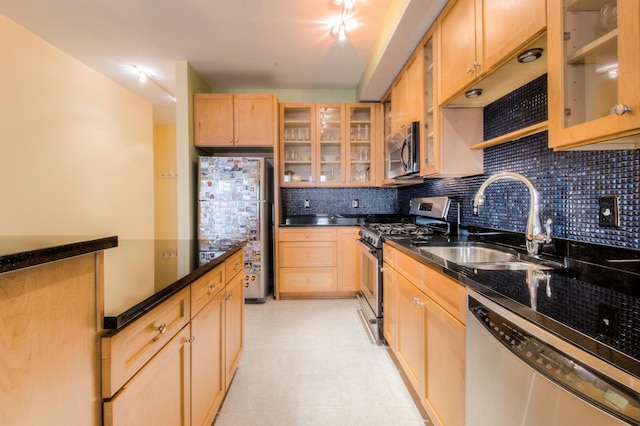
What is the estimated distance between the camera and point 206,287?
1.25m

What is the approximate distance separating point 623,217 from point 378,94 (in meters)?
2.74

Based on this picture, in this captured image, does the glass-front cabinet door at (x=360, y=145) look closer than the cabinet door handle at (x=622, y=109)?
No

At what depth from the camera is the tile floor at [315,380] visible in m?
1.51

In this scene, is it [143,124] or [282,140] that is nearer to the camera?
[282,140]

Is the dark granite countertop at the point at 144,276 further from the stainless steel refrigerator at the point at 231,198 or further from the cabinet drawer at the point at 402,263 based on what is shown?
the stainless steel refrigerator at the point at 231,198

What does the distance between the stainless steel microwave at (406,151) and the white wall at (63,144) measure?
3.50m

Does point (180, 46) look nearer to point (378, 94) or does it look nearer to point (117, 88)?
point (117, 88)

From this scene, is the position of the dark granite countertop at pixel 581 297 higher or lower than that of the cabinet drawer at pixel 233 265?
higher

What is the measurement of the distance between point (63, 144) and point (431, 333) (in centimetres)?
393

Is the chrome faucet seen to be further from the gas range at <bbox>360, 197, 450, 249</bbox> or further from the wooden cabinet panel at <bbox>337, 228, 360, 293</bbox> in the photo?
the wooden cabinet panel at <bbox>337, 228, 360, 293</bbox>

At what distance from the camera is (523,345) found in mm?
715

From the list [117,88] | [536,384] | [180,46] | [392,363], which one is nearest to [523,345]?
[536,384]

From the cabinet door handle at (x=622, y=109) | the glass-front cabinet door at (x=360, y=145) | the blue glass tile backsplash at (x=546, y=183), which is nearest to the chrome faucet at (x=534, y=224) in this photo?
the blue glass tile backsplash at (x=546, y=183)

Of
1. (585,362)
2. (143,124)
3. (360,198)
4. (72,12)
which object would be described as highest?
(72,12)
